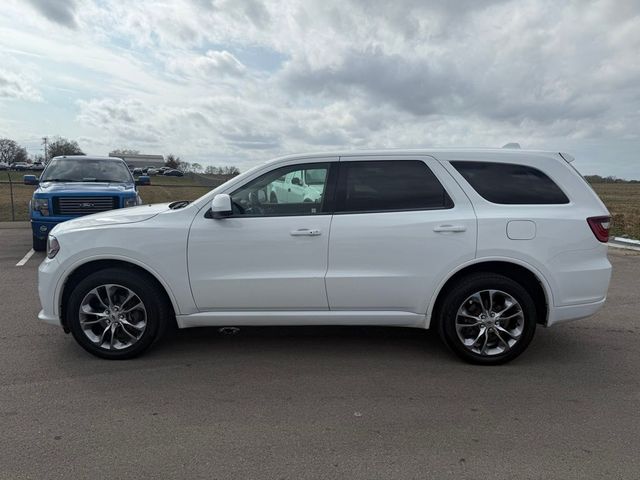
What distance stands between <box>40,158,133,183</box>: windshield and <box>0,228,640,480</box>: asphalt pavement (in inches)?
202

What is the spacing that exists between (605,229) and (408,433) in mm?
2440

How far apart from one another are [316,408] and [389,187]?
6.27 feet

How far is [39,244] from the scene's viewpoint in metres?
8.80

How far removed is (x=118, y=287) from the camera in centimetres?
404

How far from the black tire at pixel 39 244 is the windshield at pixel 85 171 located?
1183 millimetres

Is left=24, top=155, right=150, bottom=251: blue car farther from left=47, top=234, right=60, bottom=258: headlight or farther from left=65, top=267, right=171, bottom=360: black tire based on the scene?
left=65, top=267, right=171, bottom=360: black tire

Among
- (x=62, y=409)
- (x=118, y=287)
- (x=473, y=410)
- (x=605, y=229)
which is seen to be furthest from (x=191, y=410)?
(x=605, y=229)

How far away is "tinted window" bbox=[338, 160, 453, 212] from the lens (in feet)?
13.3

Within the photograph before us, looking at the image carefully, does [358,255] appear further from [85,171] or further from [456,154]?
[85,171]

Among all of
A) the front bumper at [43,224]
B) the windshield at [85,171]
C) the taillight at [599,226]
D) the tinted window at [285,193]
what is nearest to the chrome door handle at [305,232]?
the tinted window at [285,193]

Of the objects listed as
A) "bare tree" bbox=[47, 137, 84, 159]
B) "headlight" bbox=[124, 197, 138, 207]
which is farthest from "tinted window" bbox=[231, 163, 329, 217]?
"bare tree" bbox=[47, 137, 84, 159]

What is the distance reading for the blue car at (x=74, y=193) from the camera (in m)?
8.09

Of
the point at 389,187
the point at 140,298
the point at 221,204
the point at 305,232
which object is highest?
the point at 389,187

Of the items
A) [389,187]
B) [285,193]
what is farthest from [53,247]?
[389,187]
